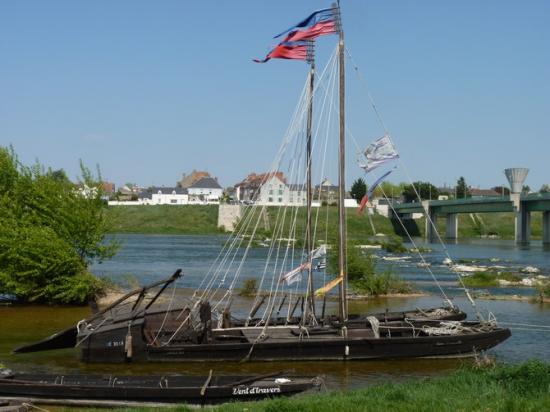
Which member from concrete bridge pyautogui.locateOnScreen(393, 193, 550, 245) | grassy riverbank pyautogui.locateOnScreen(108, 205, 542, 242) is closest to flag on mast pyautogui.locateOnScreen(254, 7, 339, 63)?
concrete bridge pyautogui.locateOnScreen(393, 193, 550, 245)

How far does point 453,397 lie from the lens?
47.3ft

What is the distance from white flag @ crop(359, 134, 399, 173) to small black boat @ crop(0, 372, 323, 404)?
32.6 ft

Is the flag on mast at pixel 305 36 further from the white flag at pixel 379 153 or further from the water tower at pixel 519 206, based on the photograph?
the water tower at pixel 519 206

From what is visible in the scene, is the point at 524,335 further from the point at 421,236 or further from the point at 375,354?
the point at 421,236

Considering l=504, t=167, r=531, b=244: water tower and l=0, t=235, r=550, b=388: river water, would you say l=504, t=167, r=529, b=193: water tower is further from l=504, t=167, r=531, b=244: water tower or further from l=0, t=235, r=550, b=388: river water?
l=0, t=235, r=550, b=388: river water

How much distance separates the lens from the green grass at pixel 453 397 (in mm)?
13453

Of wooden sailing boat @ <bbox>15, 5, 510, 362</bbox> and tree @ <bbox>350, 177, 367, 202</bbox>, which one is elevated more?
tree @ <bbox>350, 177, 367, 202</bbox>

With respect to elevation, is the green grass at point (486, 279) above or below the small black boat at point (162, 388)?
below

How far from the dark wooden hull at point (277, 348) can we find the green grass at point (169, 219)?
125 m

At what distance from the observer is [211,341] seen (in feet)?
80.8

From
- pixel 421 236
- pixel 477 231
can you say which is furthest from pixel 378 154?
pixel 477 231

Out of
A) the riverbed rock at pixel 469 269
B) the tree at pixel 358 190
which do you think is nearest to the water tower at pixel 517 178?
the tree at pixel 358 190

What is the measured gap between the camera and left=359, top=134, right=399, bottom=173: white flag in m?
26.6

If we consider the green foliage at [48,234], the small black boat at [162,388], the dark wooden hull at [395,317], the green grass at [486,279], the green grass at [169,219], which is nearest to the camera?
the small black boat at [162,388]
